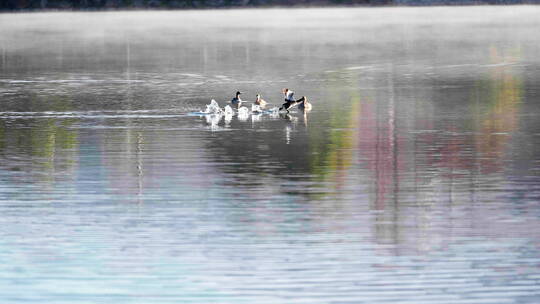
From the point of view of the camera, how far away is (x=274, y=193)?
70.5 ft

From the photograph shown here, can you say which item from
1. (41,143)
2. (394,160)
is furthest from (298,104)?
(394,160)

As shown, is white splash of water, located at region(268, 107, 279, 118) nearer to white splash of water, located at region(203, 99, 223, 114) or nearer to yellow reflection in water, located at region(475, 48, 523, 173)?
white splash of water, located at region(203, 99, 223, 114)

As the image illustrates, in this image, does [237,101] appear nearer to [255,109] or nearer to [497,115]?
[255,109]

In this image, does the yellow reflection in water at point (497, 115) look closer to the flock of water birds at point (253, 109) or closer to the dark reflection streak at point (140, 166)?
the flock of water birds at point (253, 109)

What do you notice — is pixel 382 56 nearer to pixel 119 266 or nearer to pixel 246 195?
pixel 246 195

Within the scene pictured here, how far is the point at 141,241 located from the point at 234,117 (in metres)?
17.3

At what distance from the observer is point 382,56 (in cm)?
6525

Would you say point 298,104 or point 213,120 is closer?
point 213,120

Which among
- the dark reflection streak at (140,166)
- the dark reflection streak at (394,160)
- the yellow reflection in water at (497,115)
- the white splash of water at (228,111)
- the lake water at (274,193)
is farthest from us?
the white splash of water at (228,111)

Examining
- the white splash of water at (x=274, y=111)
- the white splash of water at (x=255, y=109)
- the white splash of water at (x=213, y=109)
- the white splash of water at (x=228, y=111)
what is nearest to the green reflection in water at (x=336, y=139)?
the white splash of water at (x=274, y=111)

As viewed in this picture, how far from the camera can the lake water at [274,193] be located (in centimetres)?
1559

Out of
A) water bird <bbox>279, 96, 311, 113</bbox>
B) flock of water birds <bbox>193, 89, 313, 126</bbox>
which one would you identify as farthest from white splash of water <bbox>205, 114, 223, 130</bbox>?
water bird <bbox>279, 96, 311, 113</bbox>

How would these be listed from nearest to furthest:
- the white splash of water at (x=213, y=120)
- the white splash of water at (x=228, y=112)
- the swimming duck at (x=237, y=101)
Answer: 1. the white splash of water at (x=213, y=120)
2. the white splash of water at (x=228, y=112)
3. the swimming duck at (x=237, y=101)

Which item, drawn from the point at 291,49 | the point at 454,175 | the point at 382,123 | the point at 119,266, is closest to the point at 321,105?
the point at 382,123
